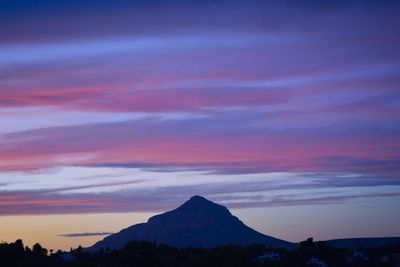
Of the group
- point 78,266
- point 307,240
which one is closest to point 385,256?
point 307,240

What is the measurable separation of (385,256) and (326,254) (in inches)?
624

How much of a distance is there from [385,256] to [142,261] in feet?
218

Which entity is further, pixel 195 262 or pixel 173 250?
pixel 173 250

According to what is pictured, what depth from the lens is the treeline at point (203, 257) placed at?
4075 inches

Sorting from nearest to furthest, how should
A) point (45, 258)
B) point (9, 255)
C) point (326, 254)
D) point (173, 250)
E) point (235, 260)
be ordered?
point (9, 255)
point (235, 260)
point (45, 258)
point (173, 250)
point (326, 254)

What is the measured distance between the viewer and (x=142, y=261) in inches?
4508

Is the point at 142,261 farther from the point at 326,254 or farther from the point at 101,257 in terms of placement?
the point at 326,254

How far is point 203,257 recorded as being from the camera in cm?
10750

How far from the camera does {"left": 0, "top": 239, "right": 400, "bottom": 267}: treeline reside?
340 feet

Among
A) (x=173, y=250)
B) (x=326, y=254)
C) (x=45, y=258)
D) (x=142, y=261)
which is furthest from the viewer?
(x=326, y=254)

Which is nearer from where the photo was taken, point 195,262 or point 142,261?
point 195,262

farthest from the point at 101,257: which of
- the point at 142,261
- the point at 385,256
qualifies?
the point at 385,256

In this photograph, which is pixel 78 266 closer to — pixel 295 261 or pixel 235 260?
pixel 235 260

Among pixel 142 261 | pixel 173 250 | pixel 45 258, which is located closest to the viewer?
pixel 142 261
